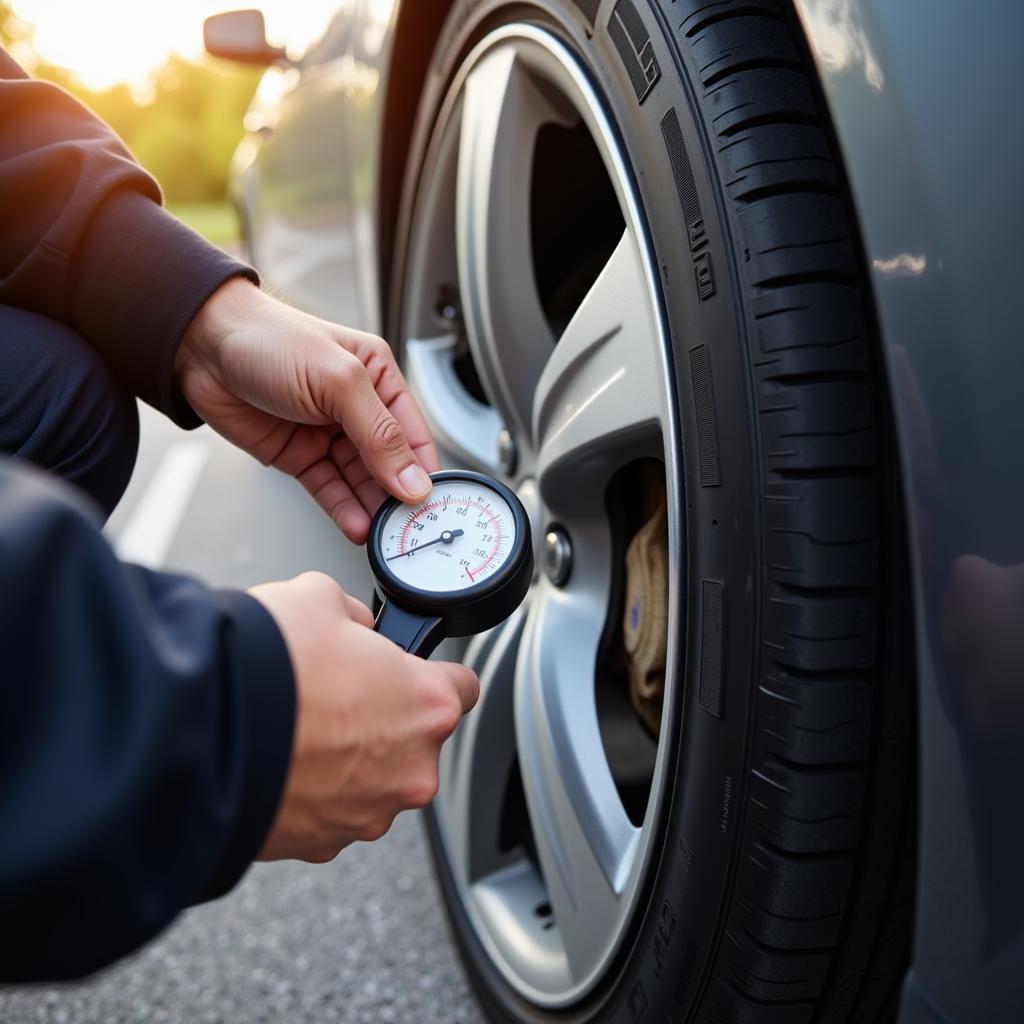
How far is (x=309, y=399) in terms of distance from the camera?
1.20m

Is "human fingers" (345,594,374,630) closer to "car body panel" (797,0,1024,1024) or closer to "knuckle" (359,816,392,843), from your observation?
"knuckle" (359,816,392,843)

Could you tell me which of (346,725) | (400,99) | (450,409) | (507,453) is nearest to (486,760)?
(507,453)

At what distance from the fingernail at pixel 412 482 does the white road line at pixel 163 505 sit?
1.88m

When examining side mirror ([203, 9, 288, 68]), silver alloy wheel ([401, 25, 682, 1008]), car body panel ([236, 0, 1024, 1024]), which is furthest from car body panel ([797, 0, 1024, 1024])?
side mirror ([203, 9, 288, 68])

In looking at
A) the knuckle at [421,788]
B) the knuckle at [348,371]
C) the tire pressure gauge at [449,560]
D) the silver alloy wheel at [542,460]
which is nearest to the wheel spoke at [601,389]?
the silver alloy wheel at [542,460]

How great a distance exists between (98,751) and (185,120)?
39.1 meters

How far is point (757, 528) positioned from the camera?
81cm

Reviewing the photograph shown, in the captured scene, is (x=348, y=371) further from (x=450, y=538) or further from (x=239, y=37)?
(x=239, y=37)

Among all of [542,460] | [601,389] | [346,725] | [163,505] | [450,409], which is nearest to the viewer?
[346,725]

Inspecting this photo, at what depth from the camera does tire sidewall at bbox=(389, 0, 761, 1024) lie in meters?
0.82

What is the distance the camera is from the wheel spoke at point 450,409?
5.60 feet

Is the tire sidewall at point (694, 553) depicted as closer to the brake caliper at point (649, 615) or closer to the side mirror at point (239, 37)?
the brake caliper at point (649, 615)

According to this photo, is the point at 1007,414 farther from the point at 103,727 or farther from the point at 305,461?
the point at 305,461

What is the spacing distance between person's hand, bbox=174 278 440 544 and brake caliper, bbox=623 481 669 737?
27cm
